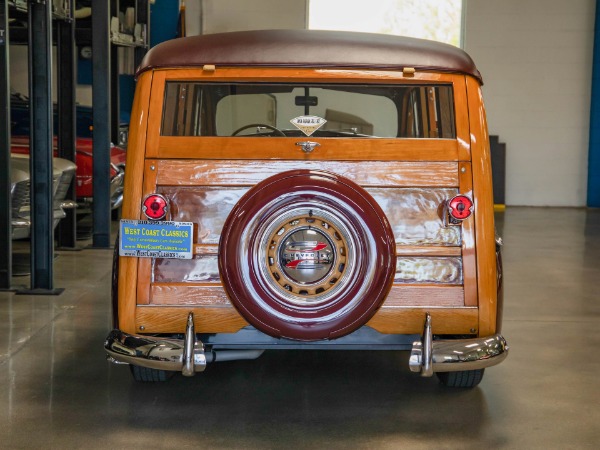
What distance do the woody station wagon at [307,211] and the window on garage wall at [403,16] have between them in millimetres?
12434

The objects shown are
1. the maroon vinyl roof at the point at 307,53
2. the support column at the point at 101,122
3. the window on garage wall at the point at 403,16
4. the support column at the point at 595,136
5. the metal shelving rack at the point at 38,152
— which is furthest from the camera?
the window on garage wall at the point at 403,16

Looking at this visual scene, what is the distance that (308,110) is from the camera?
4.28 meters

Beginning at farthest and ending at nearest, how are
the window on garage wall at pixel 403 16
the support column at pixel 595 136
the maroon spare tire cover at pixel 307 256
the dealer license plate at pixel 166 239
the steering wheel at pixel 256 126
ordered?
the window on garage wall at pixel 403 16
the support column at pixel 595 136
the steering wheel at pixel 256 126
the dealer license plate at pixel 166 239
the maroon spare tire cover at pixel 307 256

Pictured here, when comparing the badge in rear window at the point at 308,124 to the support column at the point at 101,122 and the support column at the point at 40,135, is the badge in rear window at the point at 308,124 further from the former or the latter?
the support column at the point at 101,122

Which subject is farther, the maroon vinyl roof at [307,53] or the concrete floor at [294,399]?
the maroon vinyl roof at [307,53]

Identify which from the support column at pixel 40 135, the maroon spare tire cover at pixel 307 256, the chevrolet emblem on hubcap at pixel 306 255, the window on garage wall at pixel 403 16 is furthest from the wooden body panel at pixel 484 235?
the window on garage wall at pixel 403 16

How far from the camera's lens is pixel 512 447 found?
3.81 m

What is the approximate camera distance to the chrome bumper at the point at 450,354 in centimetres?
390

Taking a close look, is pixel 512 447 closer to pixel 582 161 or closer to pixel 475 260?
pixel 475 260

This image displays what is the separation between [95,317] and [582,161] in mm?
11903

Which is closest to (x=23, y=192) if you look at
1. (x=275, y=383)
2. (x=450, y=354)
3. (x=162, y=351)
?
(x=275, y=383)

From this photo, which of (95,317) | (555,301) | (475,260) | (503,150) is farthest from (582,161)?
(475,260)

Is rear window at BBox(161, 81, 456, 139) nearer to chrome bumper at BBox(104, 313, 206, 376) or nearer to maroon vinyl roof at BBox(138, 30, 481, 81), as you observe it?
maroon vinyl roof at BBox(138, 30, 481, 81)

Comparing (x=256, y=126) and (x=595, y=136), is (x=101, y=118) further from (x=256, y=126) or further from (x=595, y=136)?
(x=595, y=136)
